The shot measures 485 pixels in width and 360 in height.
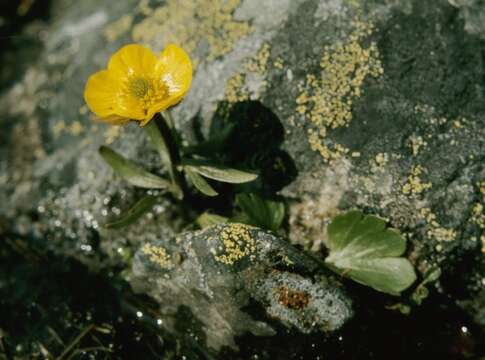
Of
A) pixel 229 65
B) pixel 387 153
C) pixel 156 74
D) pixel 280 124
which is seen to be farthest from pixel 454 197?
pixel 156 74

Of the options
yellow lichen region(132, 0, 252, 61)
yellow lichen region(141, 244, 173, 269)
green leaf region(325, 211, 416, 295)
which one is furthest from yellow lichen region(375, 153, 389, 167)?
yellow lichen region(141, 244, 173, 269)

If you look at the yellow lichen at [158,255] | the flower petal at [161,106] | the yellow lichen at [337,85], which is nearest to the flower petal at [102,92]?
the flower petal at [161,106]

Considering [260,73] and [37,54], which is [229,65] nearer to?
[260,73]

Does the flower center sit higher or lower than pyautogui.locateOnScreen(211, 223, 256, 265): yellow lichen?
higher

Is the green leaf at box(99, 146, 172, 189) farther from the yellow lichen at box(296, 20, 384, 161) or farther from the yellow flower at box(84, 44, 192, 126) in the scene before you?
the yellow lichen at box(296, 20, 384, 161)

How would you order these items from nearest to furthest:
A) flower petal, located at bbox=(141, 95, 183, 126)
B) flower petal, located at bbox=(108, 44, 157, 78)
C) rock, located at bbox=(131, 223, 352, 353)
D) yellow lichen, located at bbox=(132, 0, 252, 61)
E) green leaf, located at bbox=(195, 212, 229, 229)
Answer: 1. flower petal, located at bbox=(141, 95, 183, 126)
2. rock, located at bbox=(131, 223, 352, 353)
3. flower petal, located at bbox=(108, 44, 157, 78)
4. green leaf, located at bbox=(195, 212, 229, 229)
5. yellow lichen, located at bbox=(132, 0, 252, 61)

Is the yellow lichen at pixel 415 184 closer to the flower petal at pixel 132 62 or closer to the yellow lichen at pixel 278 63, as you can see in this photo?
the yellow lichen at pixel 278 63
